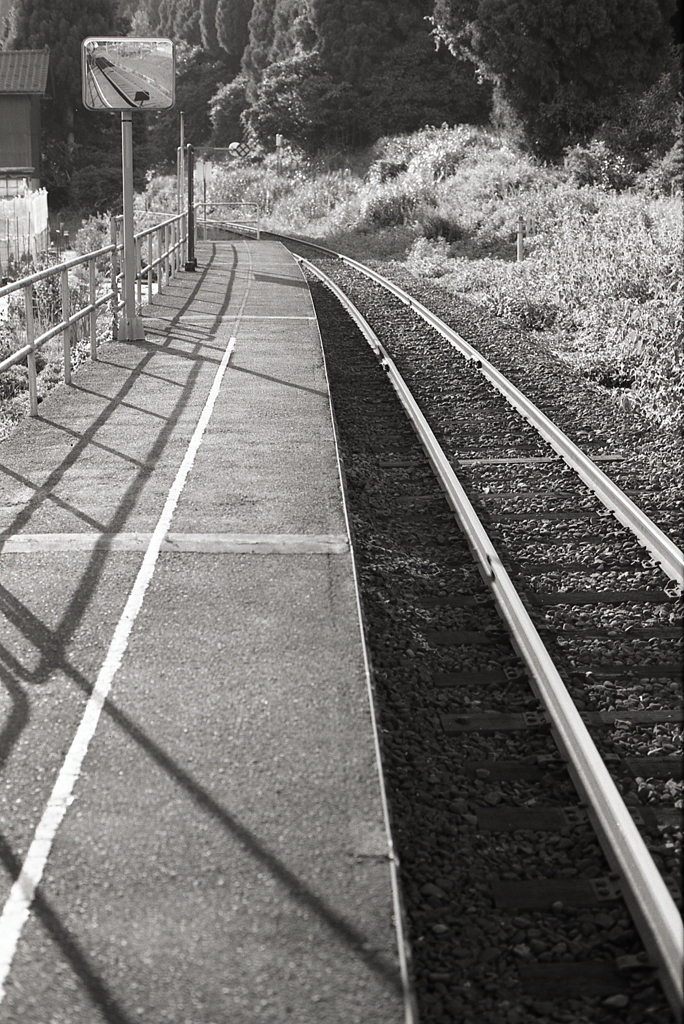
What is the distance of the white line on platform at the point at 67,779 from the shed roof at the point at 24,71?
47160 mm

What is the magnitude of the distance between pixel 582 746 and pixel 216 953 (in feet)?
5.78

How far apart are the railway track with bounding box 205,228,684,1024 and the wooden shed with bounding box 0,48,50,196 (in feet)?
148

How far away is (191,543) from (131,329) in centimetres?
815

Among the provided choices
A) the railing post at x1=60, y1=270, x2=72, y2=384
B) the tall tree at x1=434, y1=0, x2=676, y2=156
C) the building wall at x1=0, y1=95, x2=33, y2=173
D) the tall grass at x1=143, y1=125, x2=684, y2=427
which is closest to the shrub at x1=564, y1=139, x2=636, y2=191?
the tall grass at x1=143, y1=125, x2=684, y2=427

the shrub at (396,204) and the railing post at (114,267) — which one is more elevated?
the shrub at (396,204)

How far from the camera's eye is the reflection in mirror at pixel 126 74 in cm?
1273

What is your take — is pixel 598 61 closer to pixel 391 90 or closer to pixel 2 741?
pixel 391 90

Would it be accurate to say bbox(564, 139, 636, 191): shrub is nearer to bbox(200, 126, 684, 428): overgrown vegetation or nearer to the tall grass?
bbox(200, 126, 684, 428): overgrown vegetation

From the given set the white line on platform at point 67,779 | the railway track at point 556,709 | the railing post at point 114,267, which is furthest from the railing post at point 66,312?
the white line on platform at point 67,779

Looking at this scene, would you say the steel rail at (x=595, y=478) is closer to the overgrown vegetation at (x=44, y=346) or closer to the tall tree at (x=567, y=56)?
the overgrown vegetation at (x=44, y=346)

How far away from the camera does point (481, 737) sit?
4750 millimetres

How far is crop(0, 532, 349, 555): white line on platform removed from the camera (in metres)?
6.46

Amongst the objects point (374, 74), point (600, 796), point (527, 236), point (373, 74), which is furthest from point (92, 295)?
point (373, 74)

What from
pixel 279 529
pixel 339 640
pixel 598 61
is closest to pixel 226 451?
pixel 279 529
